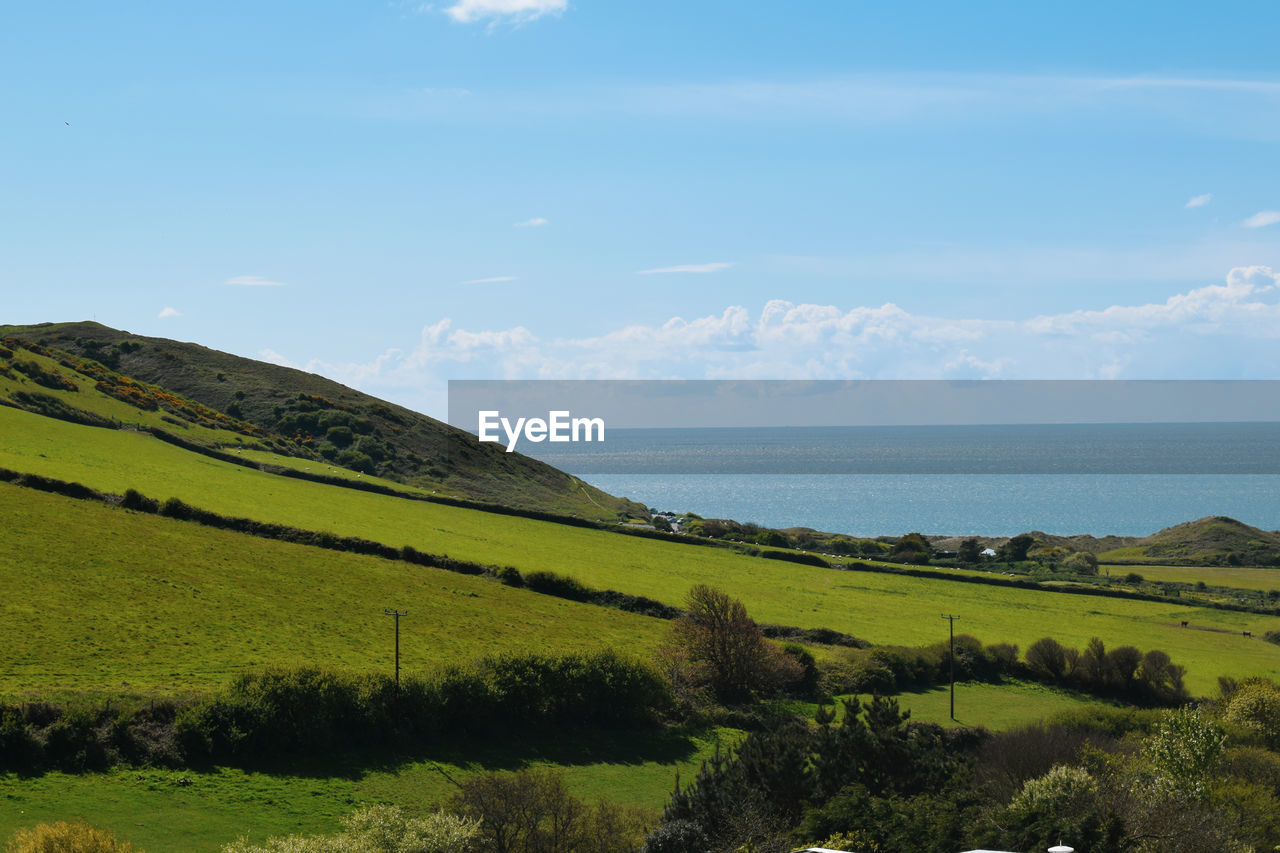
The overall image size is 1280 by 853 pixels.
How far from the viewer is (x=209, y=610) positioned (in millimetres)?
44688

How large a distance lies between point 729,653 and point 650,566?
1970 centimetres

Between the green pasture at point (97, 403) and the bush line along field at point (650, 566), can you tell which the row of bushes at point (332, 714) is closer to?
the bush line along field at point (650, 566)

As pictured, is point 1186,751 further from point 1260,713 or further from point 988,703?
point 988,703

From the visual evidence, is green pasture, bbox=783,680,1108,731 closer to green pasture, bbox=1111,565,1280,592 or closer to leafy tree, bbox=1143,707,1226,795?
leafy tree, bbox=1143,707,1226,795

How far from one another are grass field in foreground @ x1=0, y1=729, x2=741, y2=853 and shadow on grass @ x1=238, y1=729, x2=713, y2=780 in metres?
0.07

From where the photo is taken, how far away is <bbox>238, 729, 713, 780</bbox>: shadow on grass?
3449 cm

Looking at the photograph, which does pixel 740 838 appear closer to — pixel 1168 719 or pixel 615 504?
pixel 1168 719

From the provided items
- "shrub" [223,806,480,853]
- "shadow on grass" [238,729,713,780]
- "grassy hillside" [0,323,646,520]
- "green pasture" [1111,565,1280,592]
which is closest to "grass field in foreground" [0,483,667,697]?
"shadow on grass" [238,729,713,780]

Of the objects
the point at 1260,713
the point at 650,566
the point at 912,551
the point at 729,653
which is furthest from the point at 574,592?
the point at 912,551

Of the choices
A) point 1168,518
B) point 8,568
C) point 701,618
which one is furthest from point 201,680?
point 1168,518

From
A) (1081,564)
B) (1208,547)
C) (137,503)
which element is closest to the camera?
(137,503)

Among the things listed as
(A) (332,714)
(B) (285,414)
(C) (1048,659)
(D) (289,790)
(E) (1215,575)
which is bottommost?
(D) (289,790)

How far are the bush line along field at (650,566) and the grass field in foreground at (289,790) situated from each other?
21091 millimetres

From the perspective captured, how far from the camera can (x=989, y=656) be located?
5762cm
